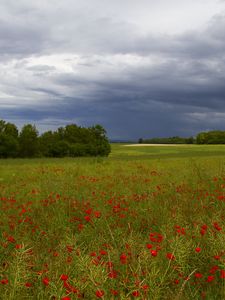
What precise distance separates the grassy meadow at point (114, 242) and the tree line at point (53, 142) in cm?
3807

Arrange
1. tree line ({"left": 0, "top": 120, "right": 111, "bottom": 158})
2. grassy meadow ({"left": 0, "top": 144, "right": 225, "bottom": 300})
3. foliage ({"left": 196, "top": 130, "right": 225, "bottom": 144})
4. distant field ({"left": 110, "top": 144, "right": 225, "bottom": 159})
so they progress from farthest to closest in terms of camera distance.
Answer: foliage ({"left": 196, "top": 130, "right": 225, "bottom": 144})
tree line ({"left": 0, "top": 120, "right": 111, "bottom": 158})
distant field ({"left": 110, "top": 144, "right": 225, "bottom": 159})
grassy meadow ({"left": 0, "top": 144, "right": 225, "bottom": 300})

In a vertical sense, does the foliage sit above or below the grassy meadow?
above

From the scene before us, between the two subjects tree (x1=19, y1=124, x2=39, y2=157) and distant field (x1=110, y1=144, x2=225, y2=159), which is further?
tree (x1=19, y1=124, x2=39, y2=157)

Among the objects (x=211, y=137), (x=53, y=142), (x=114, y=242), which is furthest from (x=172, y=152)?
(x=114, y=242)

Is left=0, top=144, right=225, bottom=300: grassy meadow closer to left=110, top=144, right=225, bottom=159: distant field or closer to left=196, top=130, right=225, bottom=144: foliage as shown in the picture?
left=110, top=144, right=225, bottom=159: distant field

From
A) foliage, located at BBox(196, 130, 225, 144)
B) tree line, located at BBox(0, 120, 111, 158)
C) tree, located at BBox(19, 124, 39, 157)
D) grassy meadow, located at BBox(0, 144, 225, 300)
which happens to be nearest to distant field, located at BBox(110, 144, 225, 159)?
tree line, located at BBox(0, 120, 111, 158)

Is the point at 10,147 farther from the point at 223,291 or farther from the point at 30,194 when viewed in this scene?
the point at 223,291

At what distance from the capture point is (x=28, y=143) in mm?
49344

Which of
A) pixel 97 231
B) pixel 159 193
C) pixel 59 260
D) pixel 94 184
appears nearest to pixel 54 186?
pixel 94 184

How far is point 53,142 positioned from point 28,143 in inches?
149

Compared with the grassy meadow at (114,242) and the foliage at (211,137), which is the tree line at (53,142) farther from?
the foliage at (211,137)

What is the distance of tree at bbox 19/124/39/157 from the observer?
48.9 m

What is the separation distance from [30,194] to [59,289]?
7.14 meters

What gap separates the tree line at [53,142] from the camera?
4828 cm
